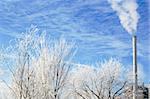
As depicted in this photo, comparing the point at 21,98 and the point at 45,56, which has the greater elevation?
the point at 45,56

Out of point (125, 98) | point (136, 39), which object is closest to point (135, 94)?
point (136, 39)

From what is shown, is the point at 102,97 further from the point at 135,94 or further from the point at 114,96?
the point at 135,94

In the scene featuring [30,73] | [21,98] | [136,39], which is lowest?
[21,98]

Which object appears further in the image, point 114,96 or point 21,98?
point 114,96

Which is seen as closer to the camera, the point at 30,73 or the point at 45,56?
the point at 30,73

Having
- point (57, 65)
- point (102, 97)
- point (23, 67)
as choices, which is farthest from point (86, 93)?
point (23, 67)

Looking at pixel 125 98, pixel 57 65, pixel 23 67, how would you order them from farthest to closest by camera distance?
pixel 125 98
pixel 57 65
pixel 23 67

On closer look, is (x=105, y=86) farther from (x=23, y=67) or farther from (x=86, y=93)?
(x=23, y=67)

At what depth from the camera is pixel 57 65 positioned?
29.7 meters

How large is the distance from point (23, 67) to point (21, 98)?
2336mm

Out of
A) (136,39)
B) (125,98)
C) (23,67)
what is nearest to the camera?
(23,67)

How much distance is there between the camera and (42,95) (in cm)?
2798

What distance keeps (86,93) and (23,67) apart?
57.2ft

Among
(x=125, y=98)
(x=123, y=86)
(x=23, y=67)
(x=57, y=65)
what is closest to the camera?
(x=23, y=67)
